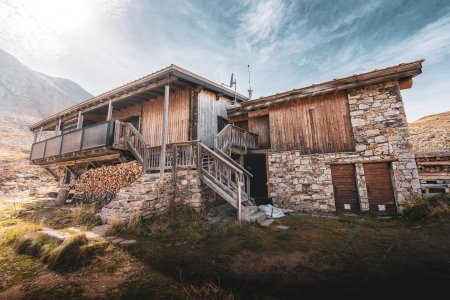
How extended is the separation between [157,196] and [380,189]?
29.0ft

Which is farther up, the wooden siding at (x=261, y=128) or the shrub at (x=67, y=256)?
the wooden siding at (x=261, y=128)

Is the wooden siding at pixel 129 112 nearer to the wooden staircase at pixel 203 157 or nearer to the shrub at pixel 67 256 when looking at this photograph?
the wooden staircase at pixel 203 157

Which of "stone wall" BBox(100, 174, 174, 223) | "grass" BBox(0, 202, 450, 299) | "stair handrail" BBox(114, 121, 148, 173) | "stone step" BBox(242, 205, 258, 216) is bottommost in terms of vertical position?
"grass" BBox(0, 202, 450, 299)

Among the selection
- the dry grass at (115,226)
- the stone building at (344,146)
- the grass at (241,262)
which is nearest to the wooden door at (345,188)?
the stone building at (344,146)

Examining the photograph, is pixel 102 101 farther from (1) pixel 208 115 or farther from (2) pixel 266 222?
(2) pixel 266 222

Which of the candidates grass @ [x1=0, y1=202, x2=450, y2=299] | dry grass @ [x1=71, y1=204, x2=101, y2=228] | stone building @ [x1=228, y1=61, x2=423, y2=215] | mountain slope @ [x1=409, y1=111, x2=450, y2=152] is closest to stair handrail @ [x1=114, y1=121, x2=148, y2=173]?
dry grass @ [x1=71, y1=204, x2=101, y2=228]

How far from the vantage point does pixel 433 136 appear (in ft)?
59.8

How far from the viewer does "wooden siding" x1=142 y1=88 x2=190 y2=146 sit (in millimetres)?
10781

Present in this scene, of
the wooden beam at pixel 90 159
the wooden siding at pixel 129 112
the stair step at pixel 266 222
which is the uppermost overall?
the wooden siding at pixel 129 112

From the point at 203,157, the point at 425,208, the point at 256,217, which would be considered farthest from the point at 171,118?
the point at 425,208

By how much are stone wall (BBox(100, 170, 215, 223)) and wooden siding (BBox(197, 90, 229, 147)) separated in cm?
305

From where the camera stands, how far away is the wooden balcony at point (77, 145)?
9469mm

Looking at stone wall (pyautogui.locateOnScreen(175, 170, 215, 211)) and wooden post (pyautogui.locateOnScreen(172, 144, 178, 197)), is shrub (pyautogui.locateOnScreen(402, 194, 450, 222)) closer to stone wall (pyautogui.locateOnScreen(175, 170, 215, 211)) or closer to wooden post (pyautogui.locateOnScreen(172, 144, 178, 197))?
stone wall (pyautogui.locateOnScreen(175, 170, 215, 211))

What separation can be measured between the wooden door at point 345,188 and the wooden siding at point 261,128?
3.78 meters
